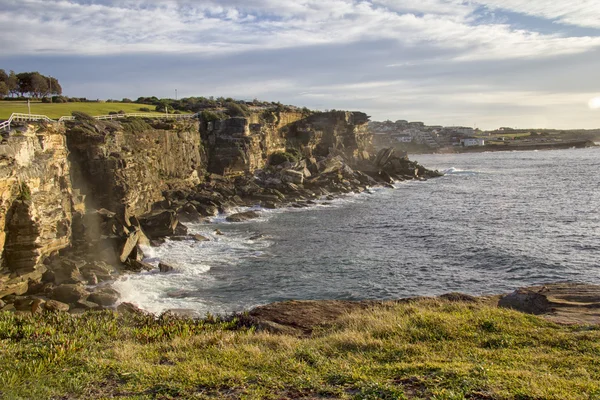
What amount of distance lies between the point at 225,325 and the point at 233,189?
4127 cm

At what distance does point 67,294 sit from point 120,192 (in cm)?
1540

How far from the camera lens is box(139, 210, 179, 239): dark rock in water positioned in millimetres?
34562

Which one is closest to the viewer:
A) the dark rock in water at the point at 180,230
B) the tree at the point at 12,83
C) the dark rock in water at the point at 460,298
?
the dark rock in water at the point at 460,298

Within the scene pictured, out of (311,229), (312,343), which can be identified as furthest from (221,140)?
(312,343)

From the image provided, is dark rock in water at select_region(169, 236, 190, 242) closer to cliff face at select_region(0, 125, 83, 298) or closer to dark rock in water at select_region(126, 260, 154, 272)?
dark rock in water at select_region(126, 260, 154, 272)

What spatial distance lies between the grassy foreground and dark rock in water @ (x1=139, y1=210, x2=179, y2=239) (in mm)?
21520

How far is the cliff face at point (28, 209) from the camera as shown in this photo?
22016mm

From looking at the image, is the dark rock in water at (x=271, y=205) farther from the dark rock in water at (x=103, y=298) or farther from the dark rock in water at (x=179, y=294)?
the dark rock in water at (x=103, y=298)

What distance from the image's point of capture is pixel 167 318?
1391 centimetres

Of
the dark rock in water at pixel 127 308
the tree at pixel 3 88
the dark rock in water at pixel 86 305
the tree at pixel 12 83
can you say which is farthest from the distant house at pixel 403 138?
the dark rock in water at pixel 127 308

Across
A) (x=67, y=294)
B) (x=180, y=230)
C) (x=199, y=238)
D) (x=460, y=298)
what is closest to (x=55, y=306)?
(x=67, y=294)

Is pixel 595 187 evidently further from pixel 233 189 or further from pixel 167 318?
pixel 167 318

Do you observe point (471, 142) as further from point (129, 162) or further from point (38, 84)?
point (129, 162)

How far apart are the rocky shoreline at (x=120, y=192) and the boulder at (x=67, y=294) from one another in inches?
1.7
